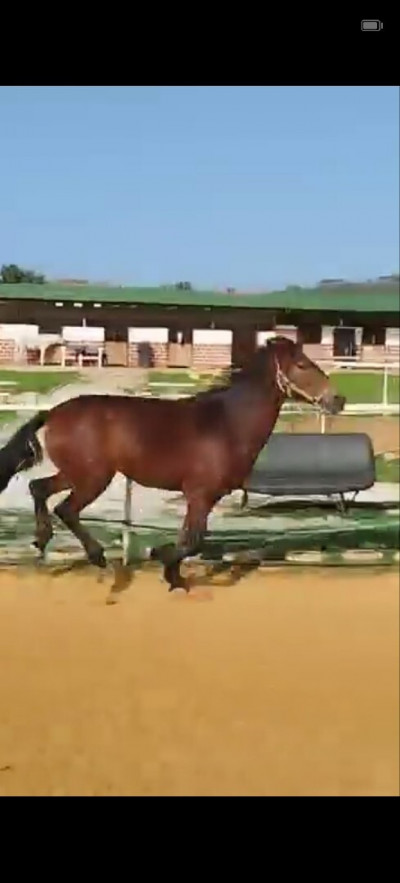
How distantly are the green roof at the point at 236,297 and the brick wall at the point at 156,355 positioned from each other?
2.9 inches

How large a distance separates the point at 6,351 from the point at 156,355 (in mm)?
264

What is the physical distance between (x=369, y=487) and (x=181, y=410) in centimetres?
34

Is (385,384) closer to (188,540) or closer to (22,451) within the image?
(188,540)

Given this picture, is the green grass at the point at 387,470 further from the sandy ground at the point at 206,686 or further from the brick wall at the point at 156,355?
the brick wall at the point at 156,355

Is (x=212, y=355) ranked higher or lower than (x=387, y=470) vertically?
higher

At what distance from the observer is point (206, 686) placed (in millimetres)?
1646

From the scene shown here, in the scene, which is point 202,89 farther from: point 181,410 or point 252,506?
point 252,506

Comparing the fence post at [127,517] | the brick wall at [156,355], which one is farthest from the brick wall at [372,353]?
the fence post at [127,517]

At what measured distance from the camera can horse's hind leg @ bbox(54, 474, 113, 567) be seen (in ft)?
5.48

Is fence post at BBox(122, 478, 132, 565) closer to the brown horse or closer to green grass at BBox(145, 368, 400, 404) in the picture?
the brown horse

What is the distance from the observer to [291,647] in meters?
1.62
